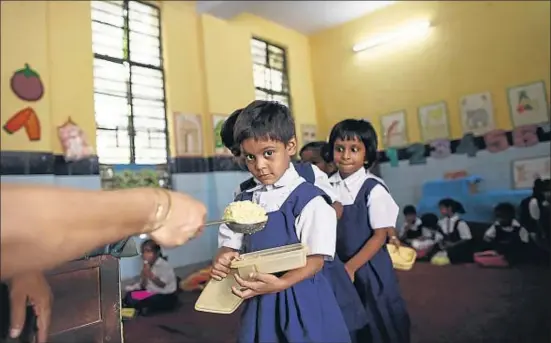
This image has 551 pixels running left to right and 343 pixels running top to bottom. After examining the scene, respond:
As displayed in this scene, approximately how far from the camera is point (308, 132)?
6.11 metres

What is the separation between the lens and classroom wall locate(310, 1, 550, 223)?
4.72 metres

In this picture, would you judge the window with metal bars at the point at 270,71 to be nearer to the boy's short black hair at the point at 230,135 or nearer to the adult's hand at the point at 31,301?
the boy's short black hair at the point at 230,135

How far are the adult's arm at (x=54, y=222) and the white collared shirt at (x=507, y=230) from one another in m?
4.30

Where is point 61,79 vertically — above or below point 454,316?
above

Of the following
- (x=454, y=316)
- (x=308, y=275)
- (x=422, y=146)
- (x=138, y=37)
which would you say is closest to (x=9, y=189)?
(x=308, y=275)

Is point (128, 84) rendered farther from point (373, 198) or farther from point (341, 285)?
point (341, 285)

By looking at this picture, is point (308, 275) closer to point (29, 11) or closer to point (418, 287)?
point (418, 287)

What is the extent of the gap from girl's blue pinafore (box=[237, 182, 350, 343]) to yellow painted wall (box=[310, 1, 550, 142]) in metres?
3.55

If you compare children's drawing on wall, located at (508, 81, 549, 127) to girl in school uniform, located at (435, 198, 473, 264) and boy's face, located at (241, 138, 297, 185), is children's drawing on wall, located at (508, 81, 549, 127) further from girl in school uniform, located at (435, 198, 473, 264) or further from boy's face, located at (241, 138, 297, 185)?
boy's face, located at (241, 138, 297, 185)

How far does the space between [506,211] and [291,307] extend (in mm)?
3984

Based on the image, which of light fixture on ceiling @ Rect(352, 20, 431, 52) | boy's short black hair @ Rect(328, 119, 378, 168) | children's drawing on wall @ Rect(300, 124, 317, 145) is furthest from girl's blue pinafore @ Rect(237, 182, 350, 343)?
light fixture on ceiling @ Rect(352, 20, 431, 52)

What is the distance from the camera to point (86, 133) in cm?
380

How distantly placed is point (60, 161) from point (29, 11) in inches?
47.4

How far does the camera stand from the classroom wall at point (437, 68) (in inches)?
186
